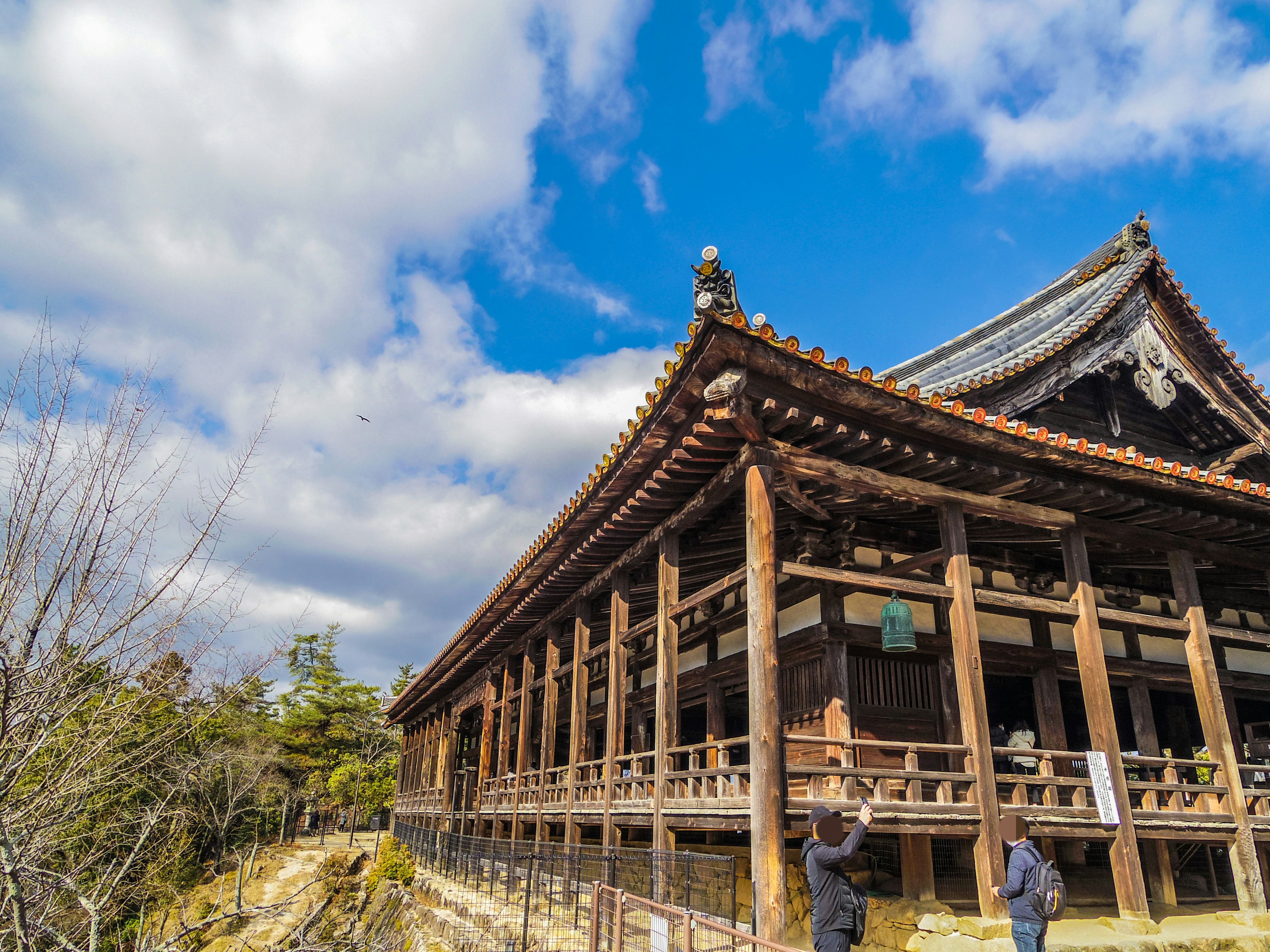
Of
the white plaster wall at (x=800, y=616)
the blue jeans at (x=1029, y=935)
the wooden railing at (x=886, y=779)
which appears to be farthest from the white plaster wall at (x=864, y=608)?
the blue jeans at (x=1029, y=935)

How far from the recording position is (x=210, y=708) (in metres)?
7.08

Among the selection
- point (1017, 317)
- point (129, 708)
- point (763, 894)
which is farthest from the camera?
point (1017, 317)

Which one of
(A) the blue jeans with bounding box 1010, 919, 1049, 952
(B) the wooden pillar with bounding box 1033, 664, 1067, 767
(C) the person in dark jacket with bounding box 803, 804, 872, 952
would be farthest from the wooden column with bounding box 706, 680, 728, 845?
(C) the person in dark jacket with bounding box 803, 804, 872, 952

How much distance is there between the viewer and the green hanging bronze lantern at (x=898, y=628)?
8344 millimetres

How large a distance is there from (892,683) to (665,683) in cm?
317

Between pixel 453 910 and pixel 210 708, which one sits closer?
pixel 210 708

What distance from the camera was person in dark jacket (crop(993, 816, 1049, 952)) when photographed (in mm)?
6133

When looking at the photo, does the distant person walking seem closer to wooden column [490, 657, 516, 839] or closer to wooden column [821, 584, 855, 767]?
wooden column [821, 584, 855, 767]

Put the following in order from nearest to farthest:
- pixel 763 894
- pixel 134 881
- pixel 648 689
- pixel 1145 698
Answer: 1. pixel 763 894
2. pixel 1145 698
3. pixel 648 689
4. pixel 134 881

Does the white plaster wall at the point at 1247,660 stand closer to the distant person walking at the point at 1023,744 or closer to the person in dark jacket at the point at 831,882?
the distant person walking at the point at 1023,744

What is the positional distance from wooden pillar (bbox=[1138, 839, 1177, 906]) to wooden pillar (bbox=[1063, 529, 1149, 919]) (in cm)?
204

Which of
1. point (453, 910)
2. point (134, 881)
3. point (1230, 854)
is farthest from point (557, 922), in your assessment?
point (134, 881)

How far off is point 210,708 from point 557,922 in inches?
200

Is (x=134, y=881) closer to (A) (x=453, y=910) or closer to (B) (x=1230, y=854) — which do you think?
(A) (x=453, y=910)
